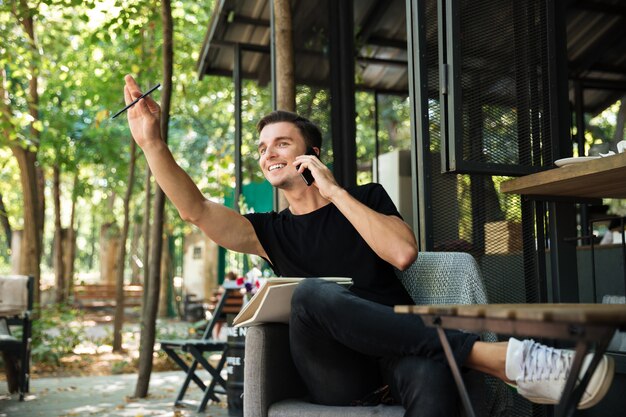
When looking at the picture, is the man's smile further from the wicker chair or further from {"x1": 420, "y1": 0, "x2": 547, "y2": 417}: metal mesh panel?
{"x1": 420, "y1": 0, "x2": 547, "y2": 417}: metal mesh panel

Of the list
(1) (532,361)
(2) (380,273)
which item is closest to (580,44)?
(2) (380,273)

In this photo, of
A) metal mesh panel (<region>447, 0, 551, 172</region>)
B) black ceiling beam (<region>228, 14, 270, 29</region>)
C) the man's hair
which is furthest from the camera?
black ceiling beam (<region>228, 14, 270, 29</region>)

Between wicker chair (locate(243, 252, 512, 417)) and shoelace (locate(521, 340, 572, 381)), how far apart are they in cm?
38

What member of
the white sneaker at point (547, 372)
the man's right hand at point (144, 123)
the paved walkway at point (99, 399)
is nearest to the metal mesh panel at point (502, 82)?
the man's right hand at point (144, 123)

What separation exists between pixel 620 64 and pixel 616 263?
4.88m

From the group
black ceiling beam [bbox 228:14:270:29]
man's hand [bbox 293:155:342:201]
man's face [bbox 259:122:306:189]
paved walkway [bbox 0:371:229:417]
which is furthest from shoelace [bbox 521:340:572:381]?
black ceiling beam [bbox 228:14:270:29]

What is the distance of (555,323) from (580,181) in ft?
6.10

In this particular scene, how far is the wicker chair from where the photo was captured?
2.22 m

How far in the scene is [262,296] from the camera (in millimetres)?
2314

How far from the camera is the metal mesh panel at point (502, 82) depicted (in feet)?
11.0

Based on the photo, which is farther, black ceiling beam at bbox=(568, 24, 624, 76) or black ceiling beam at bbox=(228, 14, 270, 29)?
black ceiling beam at bbox=(568, 24, 624, 76)

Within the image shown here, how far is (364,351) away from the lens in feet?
7.16

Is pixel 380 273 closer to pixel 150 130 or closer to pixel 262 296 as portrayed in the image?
pixel 262 296

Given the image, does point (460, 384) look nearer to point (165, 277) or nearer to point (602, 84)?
point (602, 84)
